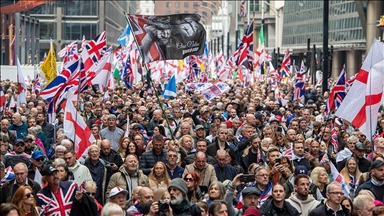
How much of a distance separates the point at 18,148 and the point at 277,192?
4634 mm

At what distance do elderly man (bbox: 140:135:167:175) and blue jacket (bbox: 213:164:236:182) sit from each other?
955 mm

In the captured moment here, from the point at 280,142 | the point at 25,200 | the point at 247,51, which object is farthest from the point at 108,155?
the point at 247,51

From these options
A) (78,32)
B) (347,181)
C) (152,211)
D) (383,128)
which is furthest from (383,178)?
(78,32)

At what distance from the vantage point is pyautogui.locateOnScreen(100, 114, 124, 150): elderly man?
17109 mm

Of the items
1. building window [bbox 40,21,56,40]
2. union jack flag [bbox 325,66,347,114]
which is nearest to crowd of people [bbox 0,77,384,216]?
union jack flag [bbox 325,66,347,114]

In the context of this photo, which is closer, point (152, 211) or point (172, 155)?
point (152, 211)

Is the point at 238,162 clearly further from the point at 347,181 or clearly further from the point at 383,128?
the point at 383,128

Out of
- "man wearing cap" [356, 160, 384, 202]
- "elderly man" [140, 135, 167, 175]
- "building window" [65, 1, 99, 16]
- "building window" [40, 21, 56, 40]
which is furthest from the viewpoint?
"building window" [65, 1, 99, 16]

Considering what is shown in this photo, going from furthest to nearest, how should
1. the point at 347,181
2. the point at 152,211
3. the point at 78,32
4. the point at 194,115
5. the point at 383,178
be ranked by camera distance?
the point at 78,32 → the point at 194,115 → the point at 347,181 → the point at 383,178 → the point at 152,211

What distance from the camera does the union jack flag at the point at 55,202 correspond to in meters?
10.3

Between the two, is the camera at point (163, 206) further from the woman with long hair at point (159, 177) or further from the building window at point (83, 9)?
the building window at point (83, 9)

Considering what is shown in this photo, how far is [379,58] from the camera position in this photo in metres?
13.1

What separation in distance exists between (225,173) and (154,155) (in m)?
1.24

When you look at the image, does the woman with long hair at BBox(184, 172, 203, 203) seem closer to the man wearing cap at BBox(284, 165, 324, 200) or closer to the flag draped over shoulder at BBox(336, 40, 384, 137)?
the man wearing cap at BBox(284, 165, 324, 200)
